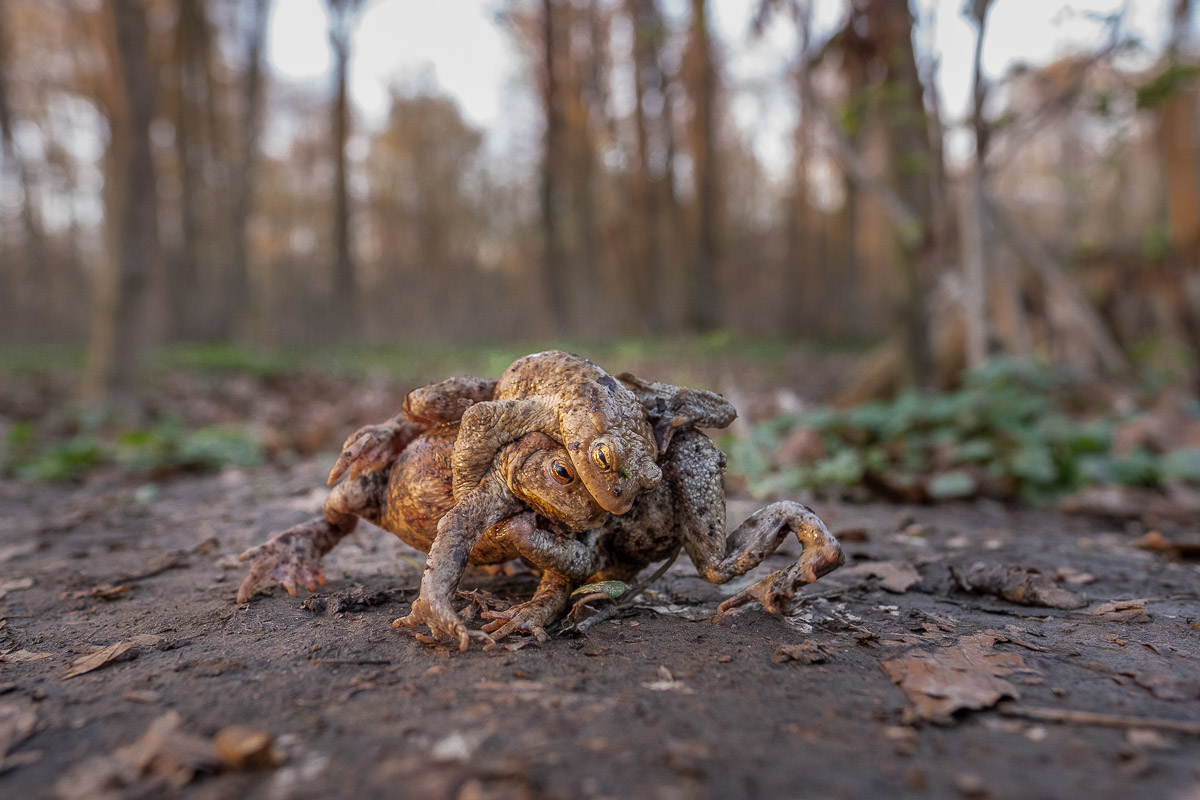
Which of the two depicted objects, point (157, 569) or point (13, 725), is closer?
point (13, 725)

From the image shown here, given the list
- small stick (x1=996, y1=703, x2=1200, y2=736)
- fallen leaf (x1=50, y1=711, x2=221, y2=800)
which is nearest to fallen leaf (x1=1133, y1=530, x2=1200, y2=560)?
small stick (x1=996, y1=703, x2=1200, y2=736)

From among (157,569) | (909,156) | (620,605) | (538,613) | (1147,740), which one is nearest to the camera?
(1147,740)

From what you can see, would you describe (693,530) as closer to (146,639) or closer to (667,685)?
(667,685)

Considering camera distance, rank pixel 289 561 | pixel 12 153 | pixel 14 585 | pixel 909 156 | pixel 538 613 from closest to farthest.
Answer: pixel 538 613 → pixel 289 561 → pixel 14 585 → pixel 909 156 → pixel 12 153

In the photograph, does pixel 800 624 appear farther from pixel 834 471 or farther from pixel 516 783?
pixel 834 471

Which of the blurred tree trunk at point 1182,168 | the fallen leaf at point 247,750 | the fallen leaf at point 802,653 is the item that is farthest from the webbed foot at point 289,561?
the blurred tree trunk at point 1182,168

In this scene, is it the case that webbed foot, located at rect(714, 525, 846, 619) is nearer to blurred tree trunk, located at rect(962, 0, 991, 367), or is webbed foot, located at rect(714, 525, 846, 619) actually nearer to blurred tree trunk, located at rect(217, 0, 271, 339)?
blurred tree trunk, located at rect(962, 0, 991, 367)

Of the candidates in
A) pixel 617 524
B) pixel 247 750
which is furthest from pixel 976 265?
pixel 247 750

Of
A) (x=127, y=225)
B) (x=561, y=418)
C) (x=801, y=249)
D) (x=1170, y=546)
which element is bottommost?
(x=1170, y=546)
